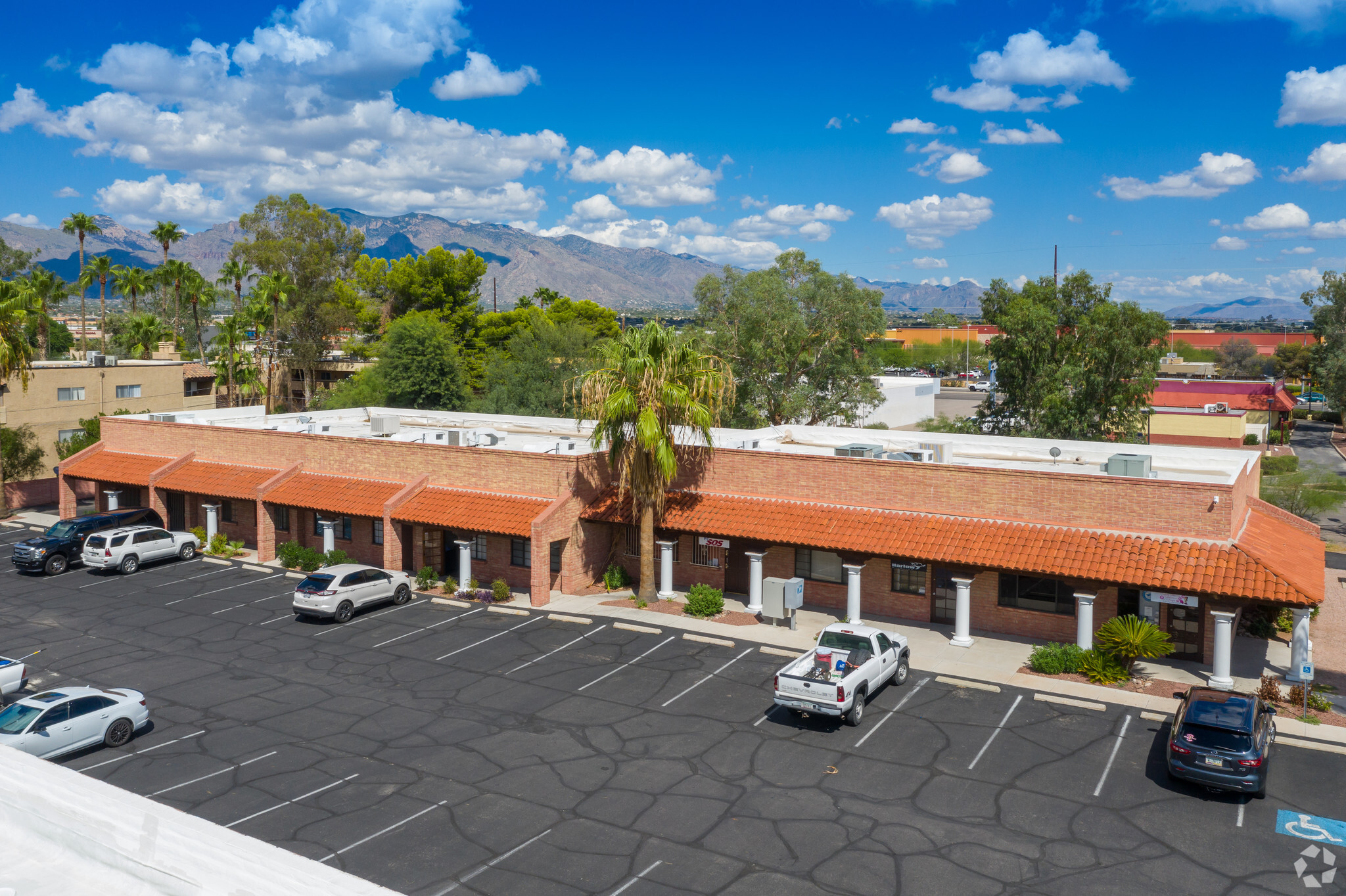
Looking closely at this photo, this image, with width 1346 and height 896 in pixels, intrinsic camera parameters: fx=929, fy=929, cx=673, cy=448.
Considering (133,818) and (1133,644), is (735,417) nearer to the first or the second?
(1133,644)

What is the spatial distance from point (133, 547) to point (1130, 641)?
114ft

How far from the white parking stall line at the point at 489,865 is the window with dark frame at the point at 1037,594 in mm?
16245

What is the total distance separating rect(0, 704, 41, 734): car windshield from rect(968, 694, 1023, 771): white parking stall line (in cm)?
1881

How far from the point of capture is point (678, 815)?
54.3 feet

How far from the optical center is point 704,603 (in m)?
29.2

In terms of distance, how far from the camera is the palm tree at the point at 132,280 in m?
89.5

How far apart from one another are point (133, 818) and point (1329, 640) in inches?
1241

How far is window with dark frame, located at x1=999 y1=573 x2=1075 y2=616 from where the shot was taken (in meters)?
26.3

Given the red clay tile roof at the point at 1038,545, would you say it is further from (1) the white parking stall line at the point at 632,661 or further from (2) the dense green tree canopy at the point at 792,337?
(2) the dense green tree canopy at the point at 792,337

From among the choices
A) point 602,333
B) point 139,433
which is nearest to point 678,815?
point 139,433

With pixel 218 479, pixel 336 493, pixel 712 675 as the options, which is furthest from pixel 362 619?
pixel 218 479

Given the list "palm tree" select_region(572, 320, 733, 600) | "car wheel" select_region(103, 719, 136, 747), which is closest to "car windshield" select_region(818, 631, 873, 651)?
"palm tree" select_region(572, 320, 733, 600)

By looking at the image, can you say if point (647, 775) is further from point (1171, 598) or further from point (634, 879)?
point (1171, 598)

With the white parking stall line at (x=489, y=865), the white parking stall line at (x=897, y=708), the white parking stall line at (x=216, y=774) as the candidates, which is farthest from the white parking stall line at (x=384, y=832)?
the white parking stall line at (x=897, y=708)
